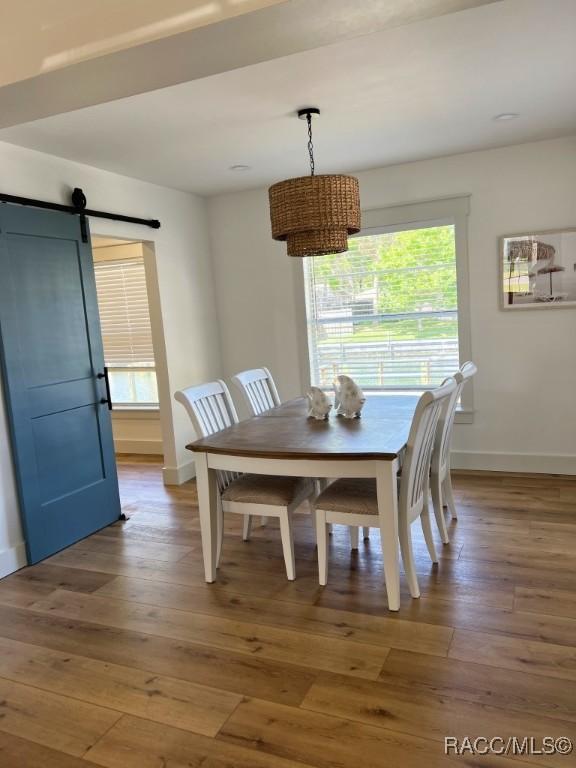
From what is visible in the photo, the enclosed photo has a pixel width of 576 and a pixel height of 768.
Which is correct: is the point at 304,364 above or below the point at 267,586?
above

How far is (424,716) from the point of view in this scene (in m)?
1.85

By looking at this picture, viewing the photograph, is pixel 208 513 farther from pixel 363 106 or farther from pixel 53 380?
pixel 363 106

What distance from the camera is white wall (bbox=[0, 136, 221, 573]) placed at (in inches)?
140

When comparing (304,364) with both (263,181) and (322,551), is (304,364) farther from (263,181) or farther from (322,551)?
(322,551)

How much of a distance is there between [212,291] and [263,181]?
3.74ft

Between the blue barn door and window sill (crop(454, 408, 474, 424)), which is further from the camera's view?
window sill (crop(454, 408, 474, 424))

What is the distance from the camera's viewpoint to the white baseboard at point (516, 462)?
4262 millimetres

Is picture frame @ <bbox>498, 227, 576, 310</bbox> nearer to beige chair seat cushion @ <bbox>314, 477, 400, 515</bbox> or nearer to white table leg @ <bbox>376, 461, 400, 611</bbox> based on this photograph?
beige chair seat cushion @ <bbox>314, 477, 400, 515</bbox>

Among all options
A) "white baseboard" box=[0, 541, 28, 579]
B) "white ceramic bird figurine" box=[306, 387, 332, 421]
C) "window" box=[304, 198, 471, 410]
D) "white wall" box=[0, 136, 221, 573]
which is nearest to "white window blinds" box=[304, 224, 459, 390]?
Result: "window" box=[304, 198, 471, 410]

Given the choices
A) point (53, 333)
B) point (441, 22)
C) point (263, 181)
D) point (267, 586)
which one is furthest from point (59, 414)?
point (441, 22)

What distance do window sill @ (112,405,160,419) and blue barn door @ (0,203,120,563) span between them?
201 centimetres

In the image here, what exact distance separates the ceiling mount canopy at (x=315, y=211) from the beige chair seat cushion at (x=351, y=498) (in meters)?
1.25

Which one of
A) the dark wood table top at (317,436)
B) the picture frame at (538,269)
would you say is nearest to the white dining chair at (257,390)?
the dark wood table top at (317,436)

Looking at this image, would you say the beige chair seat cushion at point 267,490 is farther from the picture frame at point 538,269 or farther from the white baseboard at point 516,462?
the picture frame at point 538,269
